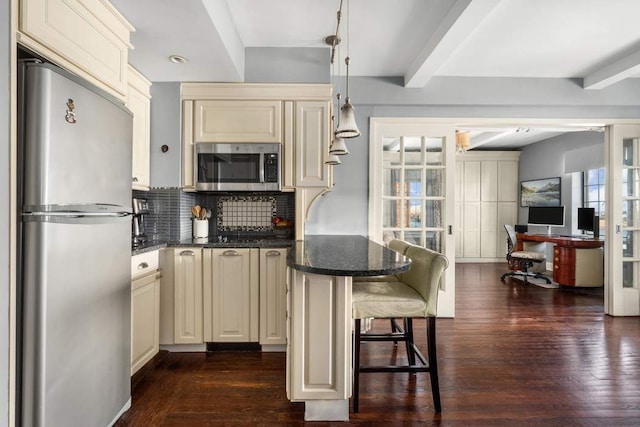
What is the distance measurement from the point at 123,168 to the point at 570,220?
21.9 feet

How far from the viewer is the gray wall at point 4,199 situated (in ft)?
3.72

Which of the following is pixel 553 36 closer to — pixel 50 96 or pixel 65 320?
pixel 50 96

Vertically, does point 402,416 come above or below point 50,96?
below

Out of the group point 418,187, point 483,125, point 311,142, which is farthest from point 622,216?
point 311,142

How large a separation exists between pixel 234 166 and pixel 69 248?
155 centimetres

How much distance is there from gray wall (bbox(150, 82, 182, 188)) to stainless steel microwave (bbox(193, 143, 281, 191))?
17 cm

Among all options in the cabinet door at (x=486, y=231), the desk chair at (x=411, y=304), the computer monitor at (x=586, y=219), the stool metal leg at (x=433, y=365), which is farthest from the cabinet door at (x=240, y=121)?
the cabinet door at (x=486, y=231)

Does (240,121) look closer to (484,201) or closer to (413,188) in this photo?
(413,188)

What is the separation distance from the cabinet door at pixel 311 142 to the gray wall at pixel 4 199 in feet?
6.12

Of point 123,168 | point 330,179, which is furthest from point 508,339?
point 123,168

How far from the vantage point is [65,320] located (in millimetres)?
1289

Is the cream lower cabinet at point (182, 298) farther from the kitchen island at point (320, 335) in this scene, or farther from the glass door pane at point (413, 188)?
the glass door pane at point (413, 188)

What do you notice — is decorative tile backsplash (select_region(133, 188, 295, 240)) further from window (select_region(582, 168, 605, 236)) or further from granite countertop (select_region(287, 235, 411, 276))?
window (select_region(582, 168, 605, 236))

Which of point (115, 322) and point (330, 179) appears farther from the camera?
point (330, 179)
